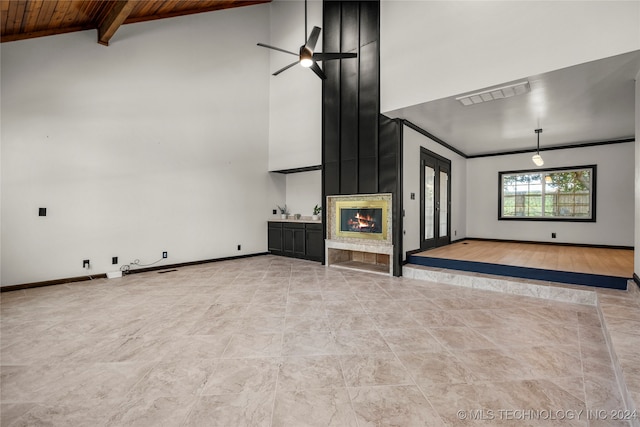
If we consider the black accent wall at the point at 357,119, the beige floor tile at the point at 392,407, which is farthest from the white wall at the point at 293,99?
the beige floor tile at the point at 392,407

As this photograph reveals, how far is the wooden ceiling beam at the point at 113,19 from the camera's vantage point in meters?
4.23

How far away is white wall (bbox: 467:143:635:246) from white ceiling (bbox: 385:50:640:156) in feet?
1.36

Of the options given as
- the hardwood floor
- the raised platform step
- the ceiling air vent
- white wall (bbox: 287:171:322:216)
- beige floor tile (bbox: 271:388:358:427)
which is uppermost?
the ceiling air vent

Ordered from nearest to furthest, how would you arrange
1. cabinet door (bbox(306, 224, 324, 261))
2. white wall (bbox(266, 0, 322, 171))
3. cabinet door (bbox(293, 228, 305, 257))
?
1. cabinet door (bbox(306, 224, 324, 261))
2. white wall (bbox(266, 0, 322, 171))
3. cabinet door (bbox(293, 228, 305, 257))

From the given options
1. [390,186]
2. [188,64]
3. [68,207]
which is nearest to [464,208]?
[390,186]

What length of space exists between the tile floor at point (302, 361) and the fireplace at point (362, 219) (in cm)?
166

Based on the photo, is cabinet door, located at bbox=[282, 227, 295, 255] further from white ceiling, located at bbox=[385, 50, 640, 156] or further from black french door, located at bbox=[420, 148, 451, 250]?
white ceiling, located at bbox=[385, 50, 640, 156]

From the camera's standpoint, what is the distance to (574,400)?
183 centimetres

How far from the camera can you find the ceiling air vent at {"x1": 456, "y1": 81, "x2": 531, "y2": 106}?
3.73 meters

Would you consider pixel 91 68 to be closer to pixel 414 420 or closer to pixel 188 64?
pixel 188 64

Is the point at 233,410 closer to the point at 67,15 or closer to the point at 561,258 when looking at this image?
the point at 561,258

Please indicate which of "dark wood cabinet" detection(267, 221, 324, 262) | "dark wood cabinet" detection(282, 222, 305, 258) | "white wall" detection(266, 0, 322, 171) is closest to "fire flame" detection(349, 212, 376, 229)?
"dark wood cabinet" detection(267, 221, 324, 262)

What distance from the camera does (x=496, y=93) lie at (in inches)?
155

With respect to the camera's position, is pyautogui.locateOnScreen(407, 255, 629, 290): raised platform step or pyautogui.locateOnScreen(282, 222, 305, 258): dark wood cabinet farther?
pyautogui.locateOnScreen(282, 222, 305, 258): dark wood cabinet
